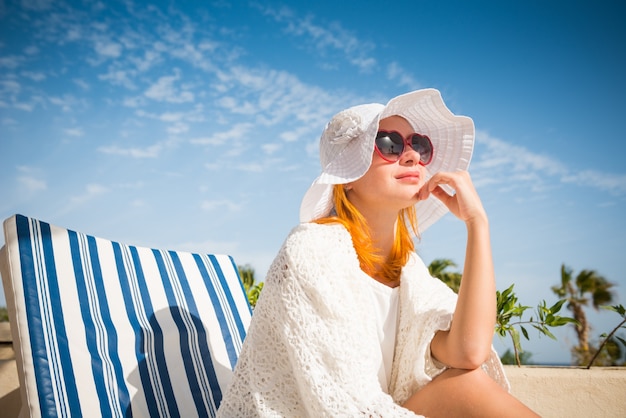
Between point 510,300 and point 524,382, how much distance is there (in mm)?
Answer: 783

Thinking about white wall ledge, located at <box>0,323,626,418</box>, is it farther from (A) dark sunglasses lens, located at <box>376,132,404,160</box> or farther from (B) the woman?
(A) dark sunglasses lens, located at <box>376,132,404,160</box>

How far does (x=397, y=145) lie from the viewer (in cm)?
219

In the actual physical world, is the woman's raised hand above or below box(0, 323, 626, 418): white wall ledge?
above

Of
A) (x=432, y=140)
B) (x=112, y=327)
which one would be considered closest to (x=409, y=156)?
(x=432, y=140)

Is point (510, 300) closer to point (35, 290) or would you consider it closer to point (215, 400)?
point (215, 400)

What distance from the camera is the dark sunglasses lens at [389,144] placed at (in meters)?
2.15

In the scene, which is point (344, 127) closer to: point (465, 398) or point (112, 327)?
point (465, 398)

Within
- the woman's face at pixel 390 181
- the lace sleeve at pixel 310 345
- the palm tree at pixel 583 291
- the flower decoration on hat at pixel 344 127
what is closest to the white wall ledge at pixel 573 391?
the woman's face at pixel 390 181

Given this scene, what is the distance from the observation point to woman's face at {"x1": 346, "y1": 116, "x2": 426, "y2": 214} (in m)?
2.16

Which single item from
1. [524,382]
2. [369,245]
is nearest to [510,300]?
[524,382]

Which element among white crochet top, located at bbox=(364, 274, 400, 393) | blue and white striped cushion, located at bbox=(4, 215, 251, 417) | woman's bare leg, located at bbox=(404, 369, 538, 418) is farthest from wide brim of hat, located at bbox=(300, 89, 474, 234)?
blue and white striped cushion, located at bbox=(4, 215, 251, 417)

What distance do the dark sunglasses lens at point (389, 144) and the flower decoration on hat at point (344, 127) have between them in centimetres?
11

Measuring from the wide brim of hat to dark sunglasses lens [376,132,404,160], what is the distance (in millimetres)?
89

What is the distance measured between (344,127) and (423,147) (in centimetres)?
42
